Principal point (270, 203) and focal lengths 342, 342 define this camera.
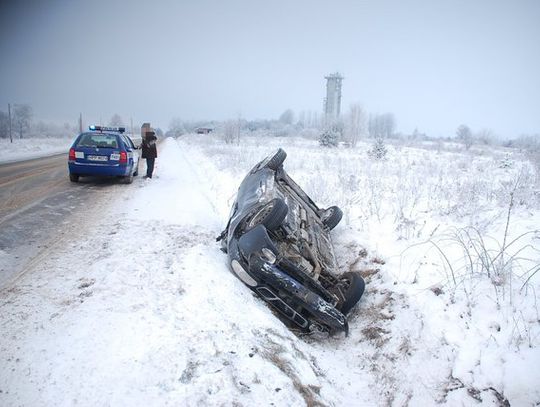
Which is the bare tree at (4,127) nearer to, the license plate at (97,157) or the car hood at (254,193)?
the license plate at (97,157)

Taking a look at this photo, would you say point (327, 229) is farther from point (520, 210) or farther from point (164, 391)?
point (164, 391)

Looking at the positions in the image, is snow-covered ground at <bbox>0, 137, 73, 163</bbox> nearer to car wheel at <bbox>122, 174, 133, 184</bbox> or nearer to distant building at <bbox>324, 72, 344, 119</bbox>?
car wheel at <bbox>122, 174, 133, 184</bbox>

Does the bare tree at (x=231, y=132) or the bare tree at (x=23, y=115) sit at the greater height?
the bare tree at (x=23, y=115)

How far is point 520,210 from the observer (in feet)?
17.4

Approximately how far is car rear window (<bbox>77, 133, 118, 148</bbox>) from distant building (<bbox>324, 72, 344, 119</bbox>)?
116m

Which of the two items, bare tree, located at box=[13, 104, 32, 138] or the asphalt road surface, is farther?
bare tree, located at box=[13, 104, 32, 138]

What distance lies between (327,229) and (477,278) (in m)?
2.31

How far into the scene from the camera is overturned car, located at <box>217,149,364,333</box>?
11.4ft

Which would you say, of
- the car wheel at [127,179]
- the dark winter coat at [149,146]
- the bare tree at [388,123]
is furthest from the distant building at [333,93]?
the car wheel at [127,179]

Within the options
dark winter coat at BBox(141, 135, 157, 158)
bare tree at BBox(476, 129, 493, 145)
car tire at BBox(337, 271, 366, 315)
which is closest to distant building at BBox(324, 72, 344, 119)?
bare tree at BBox(476, 129, 493, 145)

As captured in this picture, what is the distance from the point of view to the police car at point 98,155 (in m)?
9.90

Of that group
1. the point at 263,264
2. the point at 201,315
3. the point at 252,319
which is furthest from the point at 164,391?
the point at 263,264

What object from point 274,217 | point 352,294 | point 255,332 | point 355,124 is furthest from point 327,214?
point 355,124

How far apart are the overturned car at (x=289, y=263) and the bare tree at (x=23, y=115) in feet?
310
